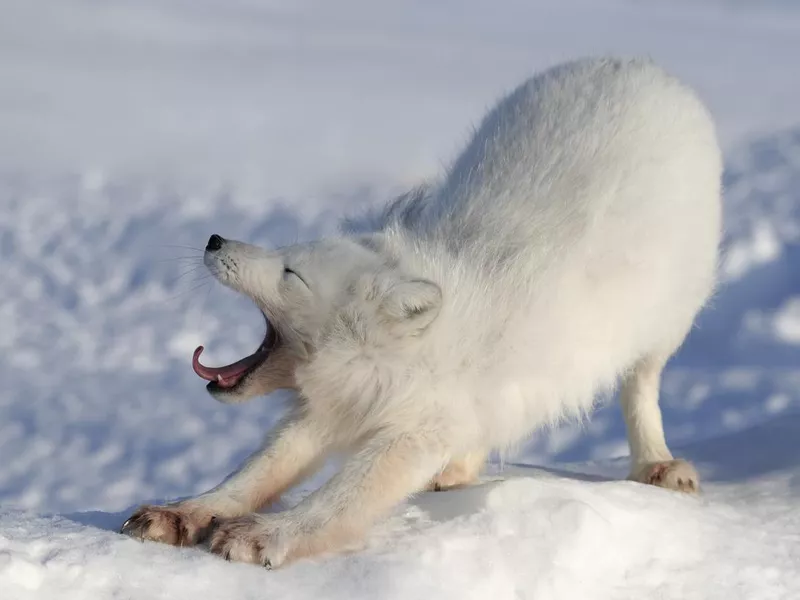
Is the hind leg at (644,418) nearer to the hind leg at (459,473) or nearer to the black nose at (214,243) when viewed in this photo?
the hind leg at (459,473)

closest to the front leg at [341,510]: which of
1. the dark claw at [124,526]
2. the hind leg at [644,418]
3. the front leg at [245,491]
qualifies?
the front leg at [245,491]

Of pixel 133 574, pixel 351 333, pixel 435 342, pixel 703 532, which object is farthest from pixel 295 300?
pixel 703 532

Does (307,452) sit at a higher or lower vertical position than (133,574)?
higher

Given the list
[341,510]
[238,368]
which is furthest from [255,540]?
[238,368]

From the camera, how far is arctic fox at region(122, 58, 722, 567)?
3400 mm

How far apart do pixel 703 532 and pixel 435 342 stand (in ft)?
3.43

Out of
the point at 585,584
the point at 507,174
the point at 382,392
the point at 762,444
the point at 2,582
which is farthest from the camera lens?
the point at 762,444

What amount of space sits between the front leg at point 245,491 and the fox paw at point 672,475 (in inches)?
55.6

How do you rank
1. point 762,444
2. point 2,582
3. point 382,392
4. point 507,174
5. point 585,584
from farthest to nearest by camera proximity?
1. point 762,444
2. point 507,174
3. point 382,392
4. point 585,584
5. point 2,582

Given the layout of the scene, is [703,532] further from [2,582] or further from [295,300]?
[2,582]

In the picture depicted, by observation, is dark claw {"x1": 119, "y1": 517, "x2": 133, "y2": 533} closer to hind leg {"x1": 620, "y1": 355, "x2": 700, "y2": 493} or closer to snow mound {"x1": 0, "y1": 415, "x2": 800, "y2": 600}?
snow mound {"x1": 0, "y1": 415, "x2": 800, "y2": 600}

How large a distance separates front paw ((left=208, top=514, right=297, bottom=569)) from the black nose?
3.22 feet

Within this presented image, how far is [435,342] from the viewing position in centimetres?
363

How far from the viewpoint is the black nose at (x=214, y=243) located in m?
3.80
